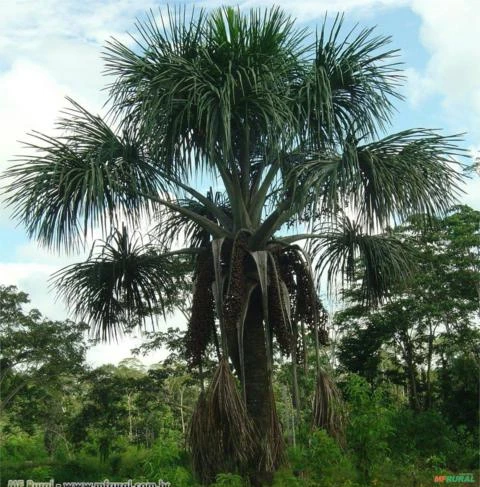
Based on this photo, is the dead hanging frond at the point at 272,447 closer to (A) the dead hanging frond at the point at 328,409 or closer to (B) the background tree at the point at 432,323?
(A) the dead hanging frond at the point at 328,409

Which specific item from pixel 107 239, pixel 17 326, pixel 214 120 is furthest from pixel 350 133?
pixel 17 326

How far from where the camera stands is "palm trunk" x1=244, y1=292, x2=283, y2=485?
8.10 meters

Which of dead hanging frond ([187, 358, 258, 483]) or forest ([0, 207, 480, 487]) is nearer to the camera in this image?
dead hanging frond ([187, 358, 258, 483])

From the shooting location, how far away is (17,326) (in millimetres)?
19500

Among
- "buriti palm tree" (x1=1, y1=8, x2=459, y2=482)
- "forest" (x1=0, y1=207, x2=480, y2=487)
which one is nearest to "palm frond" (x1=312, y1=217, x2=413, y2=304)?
"buriti palm tree" (x1=1, y1=8, x2=459, y2=482)

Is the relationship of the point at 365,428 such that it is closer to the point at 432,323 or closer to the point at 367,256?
the point at 367,256

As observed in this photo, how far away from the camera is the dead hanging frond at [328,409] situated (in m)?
8.24

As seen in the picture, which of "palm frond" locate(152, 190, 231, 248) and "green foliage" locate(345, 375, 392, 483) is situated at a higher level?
"palm frond" locate(152, 190, 231, 248)

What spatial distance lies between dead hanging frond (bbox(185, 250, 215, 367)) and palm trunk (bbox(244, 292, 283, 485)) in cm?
53

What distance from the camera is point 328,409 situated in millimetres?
8367

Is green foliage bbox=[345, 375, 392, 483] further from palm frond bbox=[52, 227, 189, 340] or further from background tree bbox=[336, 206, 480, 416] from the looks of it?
background tree bbox=[336, 206, 480, 416]

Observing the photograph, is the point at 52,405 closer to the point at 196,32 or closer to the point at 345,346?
the point at 345,346

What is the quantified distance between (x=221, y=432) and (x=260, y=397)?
3.39ft

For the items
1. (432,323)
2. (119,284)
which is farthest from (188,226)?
(432,323)
